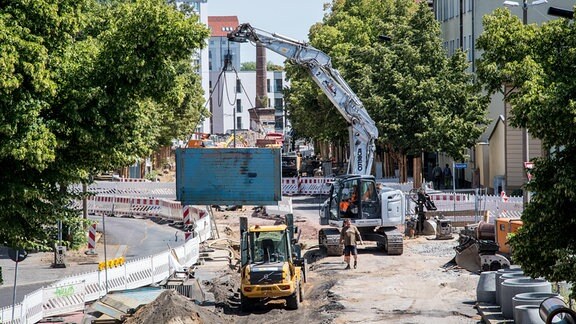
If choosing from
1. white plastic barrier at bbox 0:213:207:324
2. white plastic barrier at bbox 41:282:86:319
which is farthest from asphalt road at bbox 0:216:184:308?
white plastic barrier at bbox 41:282:86:319

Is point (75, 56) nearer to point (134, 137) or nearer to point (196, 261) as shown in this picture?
point (134, 137)

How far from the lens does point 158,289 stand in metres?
27.6

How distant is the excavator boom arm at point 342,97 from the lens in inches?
1613

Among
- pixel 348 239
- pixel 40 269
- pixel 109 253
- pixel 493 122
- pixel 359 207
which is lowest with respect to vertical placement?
pixel 40 269

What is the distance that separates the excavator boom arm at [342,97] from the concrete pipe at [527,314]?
818 inches

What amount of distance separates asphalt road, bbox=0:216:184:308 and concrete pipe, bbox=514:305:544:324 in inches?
576

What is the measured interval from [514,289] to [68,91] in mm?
10115

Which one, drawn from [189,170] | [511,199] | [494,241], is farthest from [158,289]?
[511,199]

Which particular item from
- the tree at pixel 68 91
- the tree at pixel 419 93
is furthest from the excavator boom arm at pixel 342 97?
the tree at pixel 68 91

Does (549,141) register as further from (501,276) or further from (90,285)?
(90,285)

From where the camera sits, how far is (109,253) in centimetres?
4219

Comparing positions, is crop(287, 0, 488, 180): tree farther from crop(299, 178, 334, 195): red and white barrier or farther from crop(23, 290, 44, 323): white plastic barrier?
crop(23, 290, 44, 323): white plastic barrier

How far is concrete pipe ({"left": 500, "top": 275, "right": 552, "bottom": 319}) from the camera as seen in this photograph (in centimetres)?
2234

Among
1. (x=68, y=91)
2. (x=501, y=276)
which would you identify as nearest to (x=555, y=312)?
(x=501, y=276)
